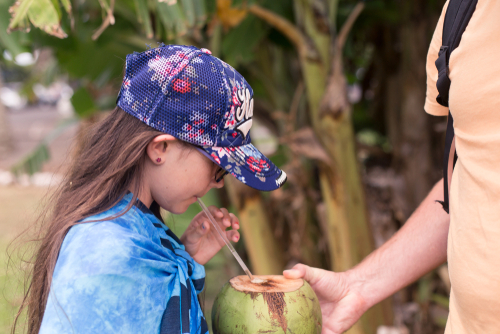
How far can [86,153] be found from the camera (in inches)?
39.6

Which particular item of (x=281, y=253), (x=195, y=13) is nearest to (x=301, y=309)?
(x=195, y=13)

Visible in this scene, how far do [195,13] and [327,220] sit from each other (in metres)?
1.19

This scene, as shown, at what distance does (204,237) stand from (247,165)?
0.32 m

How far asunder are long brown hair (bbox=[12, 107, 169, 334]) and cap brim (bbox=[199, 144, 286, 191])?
143 mm

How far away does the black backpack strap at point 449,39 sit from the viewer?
0.86 meters

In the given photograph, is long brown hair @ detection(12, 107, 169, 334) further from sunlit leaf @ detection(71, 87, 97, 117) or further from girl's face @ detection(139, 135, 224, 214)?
sunlit leaf @ detection(71, 87, 97, 117)

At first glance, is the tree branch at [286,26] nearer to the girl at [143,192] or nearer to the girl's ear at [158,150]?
the girl at [143,192]

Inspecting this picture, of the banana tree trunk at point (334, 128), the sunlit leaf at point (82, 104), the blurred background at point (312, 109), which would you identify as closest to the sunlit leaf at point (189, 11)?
the blurred background at point (312, 109)

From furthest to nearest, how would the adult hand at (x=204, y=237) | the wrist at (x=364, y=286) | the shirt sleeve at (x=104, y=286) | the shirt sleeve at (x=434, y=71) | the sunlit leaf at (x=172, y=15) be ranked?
the sunlit leaf at (x=172, y=15) < the wrist at (x=364, y=286) < the adult hand at (x=204, y=237) < the shirt sleeve at (x=434, y=71) < the shirt sleeve at (x=104, y=286)

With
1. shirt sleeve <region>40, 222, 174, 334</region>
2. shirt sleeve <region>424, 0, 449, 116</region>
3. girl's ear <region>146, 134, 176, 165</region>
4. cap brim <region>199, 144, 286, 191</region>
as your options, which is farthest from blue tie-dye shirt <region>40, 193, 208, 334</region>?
shirt sleeve <region>424, 0, 449, 116</region>

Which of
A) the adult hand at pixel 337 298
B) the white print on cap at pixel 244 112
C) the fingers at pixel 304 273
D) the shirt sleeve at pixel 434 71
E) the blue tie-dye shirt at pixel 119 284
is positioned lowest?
the adult hand at pixel 337 298

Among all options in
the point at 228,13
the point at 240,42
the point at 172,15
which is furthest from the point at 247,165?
the point at 240,42

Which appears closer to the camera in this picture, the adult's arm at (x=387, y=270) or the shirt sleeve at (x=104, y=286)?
the shirt sleeve at (x=104, y=286)

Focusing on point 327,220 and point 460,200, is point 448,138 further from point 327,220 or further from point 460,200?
point 327,220
